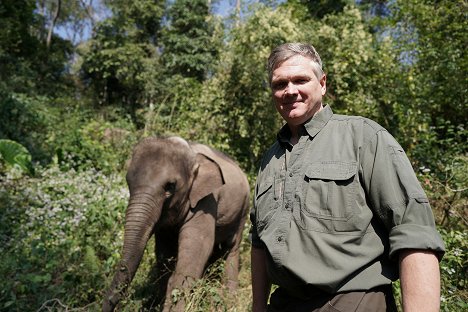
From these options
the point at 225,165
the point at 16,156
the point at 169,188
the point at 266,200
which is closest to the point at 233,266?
the point at 225,165

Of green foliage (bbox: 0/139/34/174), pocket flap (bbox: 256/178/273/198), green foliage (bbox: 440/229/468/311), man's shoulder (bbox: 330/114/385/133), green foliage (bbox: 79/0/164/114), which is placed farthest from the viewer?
green foliage (bbox: 79/0/164/114)

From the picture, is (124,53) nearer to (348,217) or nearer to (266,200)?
(266,200)

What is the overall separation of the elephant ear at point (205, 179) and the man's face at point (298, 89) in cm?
302

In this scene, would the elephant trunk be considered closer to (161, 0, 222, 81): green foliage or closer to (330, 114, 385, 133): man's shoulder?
(330, 114, 385, 133): man's shoulder

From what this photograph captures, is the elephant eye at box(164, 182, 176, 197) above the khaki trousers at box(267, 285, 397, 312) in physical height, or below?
below

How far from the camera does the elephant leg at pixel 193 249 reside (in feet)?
15.3

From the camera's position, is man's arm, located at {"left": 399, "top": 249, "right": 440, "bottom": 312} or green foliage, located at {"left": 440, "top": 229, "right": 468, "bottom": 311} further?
green foliage, located at {"left": 440, "top": 229, "right": 468, "bottom": 311}

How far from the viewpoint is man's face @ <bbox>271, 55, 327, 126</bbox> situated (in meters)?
2.11

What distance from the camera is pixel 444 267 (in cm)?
407

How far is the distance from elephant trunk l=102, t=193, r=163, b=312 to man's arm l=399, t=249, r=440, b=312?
9.60 ft

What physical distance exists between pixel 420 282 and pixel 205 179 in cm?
366

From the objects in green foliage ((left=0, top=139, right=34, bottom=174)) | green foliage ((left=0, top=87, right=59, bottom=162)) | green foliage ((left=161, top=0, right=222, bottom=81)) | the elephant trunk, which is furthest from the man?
green foliage ((left=161, top=0, right=222, bottom=81))

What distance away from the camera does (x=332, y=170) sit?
1.89 meters

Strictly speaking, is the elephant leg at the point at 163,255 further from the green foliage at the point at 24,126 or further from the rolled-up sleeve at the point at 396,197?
the green foliage at the point at 24,126
